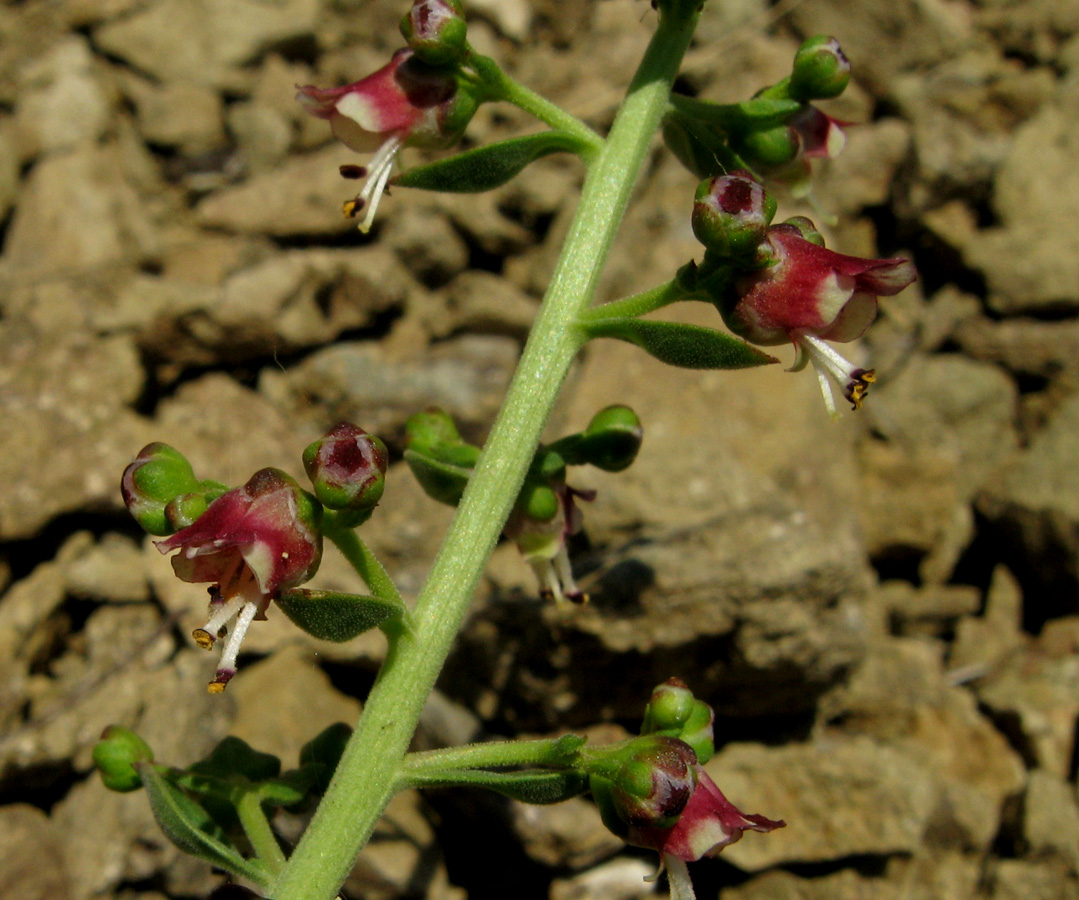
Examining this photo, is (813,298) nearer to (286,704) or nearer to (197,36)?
(286,704)

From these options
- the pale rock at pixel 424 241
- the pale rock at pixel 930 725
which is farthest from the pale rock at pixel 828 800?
the pale rock at pixel 424 241

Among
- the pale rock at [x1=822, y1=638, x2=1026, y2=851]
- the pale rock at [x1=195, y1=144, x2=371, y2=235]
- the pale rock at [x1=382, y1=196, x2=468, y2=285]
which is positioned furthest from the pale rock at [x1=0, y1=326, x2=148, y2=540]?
the pale rock at [x1=822, y1=638, x2=1026, y2=851]

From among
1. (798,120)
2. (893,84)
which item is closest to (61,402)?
(798,120)

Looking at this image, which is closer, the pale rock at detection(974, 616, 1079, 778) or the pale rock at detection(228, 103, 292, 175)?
the pale rock at detection(974, 616, 1079, 778)

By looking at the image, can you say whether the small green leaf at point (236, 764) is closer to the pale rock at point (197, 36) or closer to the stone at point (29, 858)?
the stone at point (29, 858)

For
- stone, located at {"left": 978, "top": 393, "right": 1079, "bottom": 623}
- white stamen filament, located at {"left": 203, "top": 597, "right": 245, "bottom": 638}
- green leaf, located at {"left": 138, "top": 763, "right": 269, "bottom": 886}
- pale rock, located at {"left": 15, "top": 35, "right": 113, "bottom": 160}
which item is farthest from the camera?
pale rock, located at {"left": 15, "top": 35, "right": 113, "bottom": 160}

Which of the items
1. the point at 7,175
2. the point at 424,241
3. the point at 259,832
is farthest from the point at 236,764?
the point at 7,175

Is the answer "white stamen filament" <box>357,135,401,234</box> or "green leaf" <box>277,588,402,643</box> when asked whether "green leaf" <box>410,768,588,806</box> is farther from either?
"white stamen filament" <box>357,135,401,234</box>
